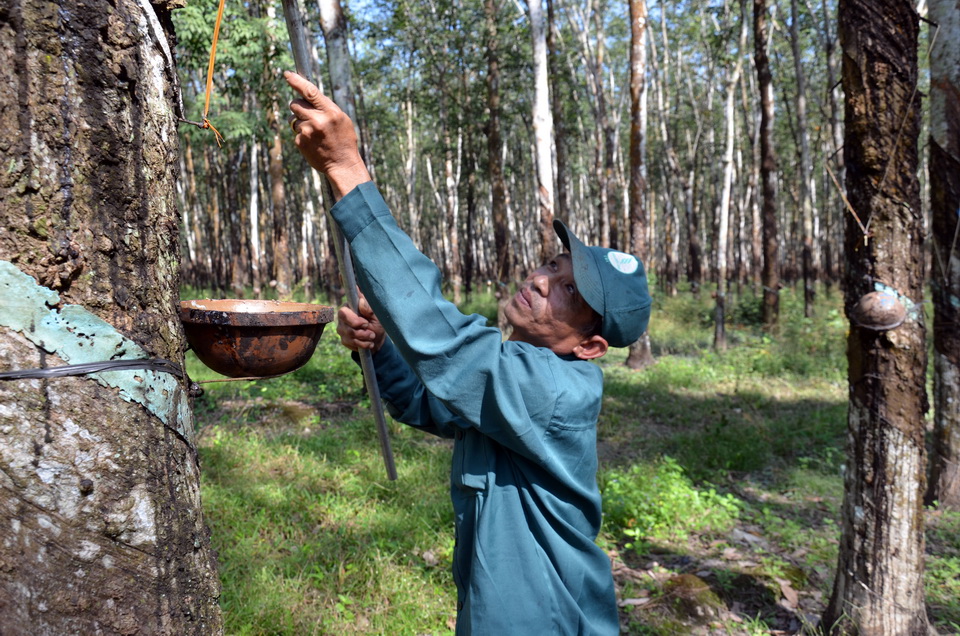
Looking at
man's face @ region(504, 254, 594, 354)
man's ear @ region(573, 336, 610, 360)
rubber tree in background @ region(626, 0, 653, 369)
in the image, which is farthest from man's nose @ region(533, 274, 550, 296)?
rubber tree in background @ region(626, 0, 653, 369)

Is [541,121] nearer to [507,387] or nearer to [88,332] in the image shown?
[507,387]

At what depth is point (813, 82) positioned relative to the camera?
2338cm

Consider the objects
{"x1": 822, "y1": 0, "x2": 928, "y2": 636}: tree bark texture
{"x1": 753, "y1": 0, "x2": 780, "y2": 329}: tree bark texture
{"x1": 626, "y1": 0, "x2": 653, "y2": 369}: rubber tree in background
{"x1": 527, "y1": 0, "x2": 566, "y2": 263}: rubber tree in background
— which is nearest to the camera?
{"x1": 822, "y1": 0, "x2": 928, "y2": 636}: tree bark texture

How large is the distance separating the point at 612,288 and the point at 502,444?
18.5 inches

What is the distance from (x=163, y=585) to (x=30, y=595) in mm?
190

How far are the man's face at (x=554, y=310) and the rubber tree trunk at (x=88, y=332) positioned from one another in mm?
823

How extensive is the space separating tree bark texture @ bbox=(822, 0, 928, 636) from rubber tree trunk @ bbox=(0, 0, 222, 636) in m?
2.61

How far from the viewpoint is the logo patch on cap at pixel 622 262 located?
156 centimetres

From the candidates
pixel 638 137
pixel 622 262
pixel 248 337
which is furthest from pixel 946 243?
pixel 638 137

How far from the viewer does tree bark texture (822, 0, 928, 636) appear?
251cm

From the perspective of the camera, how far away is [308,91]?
3.80 feet

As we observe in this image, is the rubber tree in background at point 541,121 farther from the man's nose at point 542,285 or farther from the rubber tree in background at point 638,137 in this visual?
the man's nose at point 542,285

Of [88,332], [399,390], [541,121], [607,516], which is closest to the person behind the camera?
[88,332]

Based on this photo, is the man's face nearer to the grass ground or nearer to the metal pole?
the metal pole
